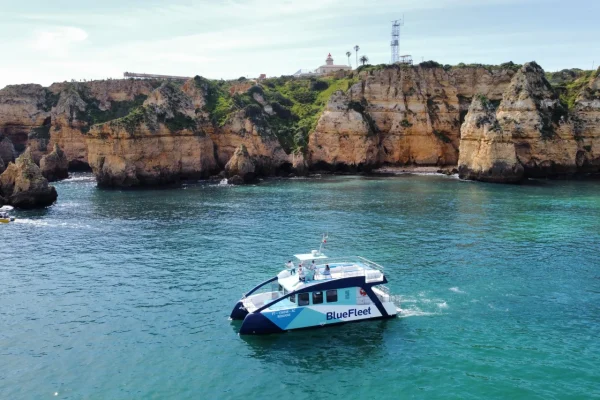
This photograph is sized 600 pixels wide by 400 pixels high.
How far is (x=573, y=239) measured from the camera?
48688mm

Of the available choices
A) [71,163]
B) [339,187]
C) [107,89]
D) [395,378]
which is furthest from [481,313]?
[107,89]

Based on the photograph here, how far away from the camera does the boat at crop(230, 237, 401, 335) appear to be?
3009 cm

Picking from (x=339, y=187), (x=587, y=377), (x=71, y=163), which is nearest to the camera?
(x=587, y=377)

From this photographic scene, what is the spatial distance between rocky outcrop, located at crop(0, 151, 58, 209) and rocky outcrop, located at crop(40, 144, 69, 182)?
25.7m

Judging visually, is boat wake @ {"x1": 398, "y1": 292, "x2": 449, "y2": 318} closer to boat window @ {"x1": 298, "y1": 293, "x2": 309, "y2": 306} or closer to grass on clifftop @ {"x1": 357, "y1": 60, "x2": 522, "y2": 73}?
boat window @ {"x1": 298, "y1": 293, "x2": 309, "y2": 306}

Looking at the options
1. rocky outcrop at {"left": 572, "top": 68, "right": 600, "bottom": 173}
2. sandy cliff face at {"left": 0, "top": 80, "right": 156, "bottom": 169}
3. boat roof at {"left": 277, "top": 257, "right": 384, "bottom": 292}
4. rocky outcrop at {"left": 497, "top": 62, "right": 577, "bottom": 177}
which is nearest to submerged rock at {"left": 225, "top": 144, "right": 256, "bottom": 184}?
sandy cliff face at {"left": 0, "top": 80, "right": 156, "bottom": 169}

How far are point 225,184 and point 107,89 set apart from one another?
4966cm

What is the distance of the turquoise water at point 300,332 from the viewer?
24844 mm

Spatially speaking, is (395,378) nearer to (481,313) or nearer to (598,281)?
(481,313)

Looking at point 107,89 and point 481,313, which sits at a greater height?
point 107,89

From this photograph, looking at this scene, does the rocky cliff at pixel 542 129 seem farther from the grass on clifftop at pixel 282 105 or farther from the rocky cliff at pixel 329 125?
the grass on clifftop at pixel 282 105

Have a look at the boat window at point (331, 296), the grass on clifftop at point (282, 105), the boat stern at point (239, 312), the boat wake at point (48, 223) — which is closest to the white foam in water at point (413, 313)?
the boat window at point (331, 296)

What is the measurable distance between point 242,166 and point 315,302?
6262 centimetres

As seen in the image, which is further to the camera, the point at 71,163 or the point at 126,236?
the point at 71,163
